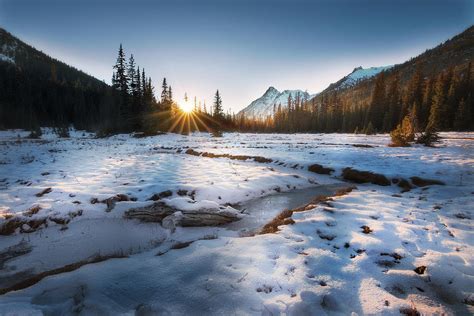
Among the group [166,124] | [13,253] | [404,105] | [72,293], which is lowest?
[13,253]

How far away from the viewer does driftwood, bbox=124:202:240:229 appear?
6668 millimetres

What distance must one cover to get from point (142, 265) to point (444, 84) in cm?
7714

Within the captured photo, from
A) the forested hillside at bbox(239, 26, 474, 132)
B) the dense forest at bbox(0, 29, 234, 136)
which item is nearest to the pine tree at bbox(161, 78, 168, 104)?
the dense forest at bbox(0, 29, 234, 136)

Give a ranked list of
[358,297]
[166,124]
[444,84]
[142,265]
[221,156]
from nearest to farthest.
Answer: [358,297], [142,265], [221,156], [166,124], [444,84]

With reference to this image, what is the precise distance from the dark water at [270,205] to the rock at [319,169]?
2280 mm

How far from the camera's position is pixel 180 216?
6.77 meters

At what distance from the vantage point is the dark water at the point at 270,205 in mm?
6809

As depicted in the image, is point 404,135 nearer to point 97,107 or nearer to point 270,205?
point 270,205

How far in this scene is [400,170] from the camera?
37.1 ft

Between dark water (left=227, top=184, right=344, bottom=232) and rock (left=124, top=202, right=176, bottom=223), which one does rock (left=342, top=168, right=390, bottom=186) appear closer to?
dark water (left=227, top=184, right=344, bottom=232)

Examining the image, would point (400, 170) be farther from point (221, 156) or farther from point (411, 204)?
point (221, 156)

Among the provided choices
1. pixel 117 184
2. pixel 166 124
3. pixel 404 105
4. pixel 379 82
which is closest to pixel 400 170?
pixel 117 184

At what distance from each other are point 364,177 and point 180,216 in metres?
9.14

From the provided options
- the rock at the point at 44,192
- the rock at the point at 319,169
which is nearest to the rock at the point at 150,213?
the rock at the point at 44,192
